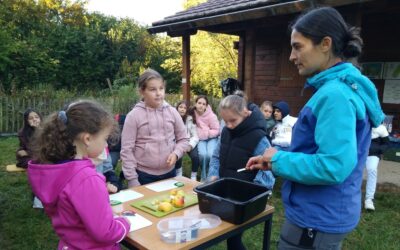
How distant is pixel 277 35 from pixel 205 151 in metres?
4.36

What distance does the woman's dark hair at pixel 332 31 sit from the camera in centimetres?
138

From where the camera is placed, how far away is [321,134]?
1.32 m

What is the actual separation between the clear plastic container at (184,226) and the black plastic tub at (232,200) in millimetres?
59

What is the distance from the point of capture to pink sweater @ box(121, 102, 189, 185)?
279 cm

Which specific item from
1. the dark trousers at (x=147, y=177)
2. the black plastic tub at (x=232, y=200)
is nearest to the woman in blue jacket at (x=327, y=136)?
the black plastic tub at (x=232, y=200)

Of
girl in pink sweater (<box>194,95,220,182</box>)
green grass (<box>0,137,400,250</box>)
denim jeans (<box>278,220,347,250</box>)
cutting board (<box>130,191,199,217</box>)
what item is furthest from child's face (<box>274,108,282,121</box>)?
denim jeans (<box>278,220,347,250</box>)

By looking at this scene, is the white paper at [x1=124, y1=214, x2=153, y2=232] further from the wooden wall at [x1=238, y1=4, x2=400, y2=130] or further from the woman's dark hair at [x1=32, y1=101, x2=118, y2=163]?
the wooden wall at [x1=238, y1=4, x2=400, y2=130]

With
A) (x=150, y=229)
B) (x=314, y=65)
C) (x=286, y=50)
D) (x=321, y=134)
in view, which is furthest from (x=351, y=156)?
(x=286, y=50)

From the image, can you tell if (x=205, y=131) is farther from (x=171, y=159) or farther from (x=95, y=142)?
(x=95, y=142)

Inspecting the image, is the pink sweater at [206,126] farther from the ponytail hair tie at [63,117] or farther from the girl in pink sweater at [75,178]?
the ponytail hair tie at [63,117]

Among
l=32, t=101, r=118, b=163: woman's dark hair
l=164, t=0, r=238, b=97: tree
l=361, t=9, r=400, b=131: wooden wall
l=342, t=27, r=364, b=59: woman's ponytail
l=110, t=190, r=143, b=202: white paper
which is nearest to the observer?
l=342, t=27, r=364, b=59: woman's ponytail

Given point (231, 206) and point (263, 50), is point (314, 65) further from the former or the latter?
point (263, 50)

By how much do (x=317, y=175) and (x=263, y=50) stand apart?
7.82 meters

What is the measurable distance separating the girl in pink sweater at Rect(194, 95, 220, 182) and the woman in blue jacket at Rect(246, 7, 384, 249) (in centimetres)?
381
